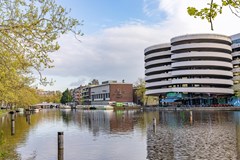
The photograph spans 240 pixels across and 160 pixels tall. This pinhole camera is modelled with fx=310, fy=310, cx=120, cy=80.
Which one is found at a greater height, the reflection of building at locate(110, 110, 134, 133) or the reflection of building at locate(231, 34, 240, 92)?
the reflection of building at locate(231, 34, 240, 92)

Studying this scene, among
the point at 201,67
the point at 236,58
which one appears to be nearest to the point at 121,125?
the point at 201,67

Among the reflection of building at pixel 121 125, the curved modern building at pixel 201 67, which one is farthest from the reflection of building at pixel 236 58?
the reflection of building at pixel 121 125

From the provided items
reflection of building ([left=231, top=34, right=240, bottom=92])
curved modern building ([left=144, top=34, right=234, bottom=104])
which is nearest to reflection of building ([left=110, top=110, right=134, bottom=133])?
curved modern building ([left=144, top=34, right=234, bottom=104])

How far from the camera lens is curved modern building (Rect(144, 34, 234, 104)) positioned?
13888 centimetres

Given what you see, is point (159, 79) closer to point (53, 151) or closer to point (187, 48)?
point (187, 48)

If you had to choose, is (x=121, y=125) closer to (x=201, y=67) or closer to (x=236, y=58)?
(x=201, y=67)

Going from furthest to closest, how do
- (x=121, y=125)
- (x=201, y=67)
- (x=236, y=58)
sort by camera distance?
(x=236, y=58)
(x=201, y=67)
(x=121, y=125)

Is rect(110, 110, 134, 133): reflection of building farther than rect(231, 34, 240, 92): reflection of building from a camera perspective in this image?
No

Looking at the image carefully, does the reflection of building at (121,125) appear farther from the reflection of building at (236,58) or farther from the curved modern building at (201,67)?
the reflection of building at (236,58)

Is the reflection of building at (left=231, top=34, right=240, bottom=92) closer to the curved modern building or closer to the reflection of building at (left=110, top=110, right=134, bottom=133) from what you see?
the curved modern building

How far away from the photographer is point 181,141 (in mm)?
31188

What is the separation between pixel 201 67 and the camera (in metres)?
141

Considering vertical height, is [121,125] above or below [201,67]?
below

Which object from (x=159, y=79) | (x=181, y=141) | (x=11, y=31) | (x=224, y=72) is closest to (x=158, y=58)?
(x=159, y=79)
